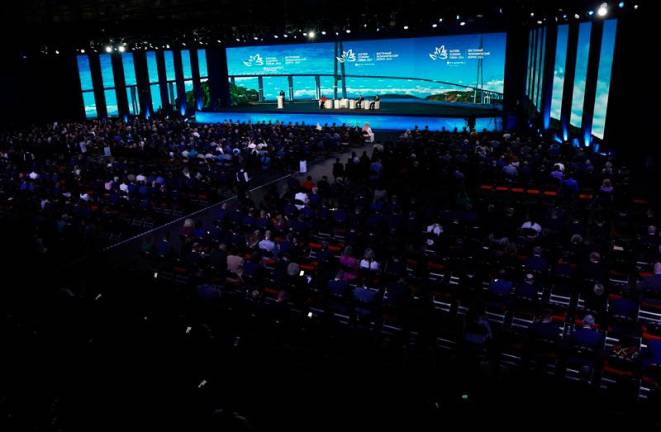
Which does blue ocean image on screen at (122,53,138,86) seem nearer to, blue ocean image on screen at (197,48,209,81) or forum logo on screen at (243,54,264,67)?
blue ocean image on screen at (197,48,209,81)

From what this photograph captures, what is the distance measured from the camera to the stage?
1070 inches

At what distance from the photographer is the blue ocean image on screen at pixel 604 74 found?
52.7 feet

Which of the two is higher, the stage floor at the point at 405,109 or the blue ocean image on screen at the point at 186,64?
Answer: the blue ocean image on screen at the point at 186,64

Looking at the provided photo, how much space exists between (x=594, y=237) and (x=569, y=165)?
558 cm

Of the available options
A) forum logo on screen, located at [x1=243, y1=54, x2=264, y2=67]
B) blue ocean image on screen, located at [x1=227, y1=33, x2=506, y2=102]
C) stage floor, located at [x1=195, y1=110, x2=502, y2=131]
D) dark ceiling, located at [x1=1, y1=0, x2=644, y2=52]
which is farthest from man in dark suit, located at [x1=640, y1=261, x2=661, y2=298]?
forum logo on screen, located at [x1=243, y1=54, x2=264, y2=67]

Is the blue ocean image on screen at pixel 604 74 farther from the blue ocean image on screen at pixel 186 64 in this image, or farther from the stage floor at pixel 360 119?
the blue ocean image on screen at pixel 186 64

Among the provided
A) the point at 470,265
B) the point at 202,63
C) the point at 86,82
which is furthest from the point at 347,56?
the point at 470,265

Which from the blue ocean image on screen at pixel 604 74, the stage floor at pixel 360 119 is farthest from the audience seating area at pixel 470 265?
the stage floor at pixel 360 119

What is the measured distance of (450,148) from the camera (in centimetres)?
1819

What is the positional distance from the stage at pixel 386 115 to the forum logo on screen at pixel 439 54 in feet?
9.44

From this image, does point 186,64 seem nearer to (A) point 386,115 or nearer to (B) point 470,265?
(A) point 386,115

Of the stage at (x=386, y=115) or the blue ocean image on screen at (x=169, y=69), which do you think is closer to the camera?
the stage at (x=386, y=115)

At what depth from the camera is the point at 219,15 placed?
21.1 metres

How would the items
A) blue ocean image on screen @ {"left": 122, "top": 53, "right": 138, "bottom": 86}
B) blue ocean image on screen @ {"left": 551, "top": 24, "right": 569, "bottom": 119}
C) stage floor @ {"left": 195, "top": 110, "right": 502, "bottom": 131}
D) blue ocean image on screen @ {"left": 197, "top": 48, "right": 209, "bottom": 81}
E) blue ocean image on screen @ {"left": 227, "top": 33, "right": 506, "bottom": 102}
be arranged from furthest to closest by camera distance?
1. blue ocean image on screen @ {"left": 122, "top": 53, "right": 138, "bottom": 86}
2. blue ocean image on screen @ {"left": 197, "top": 48, "right": 209, "bottom": 81}
3. blue ocean image on screen @ {"left": 227, "top": 33, "right": 506, "bottom": 102}
4. stage floor @ {"left": 195, "top": 110, "right": 502, "bottom": 131}
5. blue ocean image on screen @ {"left": 551, "top": 24, "right": 569, "bottom": 119}
